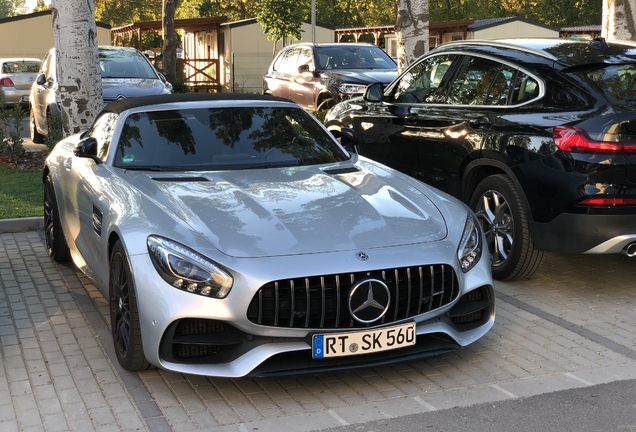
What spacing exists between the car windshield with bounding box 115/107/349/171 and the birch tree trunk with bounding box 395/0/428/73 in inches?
259

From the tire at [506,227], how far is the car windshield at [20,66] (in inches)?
901

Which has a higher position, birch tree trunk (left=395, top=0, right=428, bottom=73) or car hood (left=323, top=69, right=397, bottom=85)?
birch tree trunk (left=395, top=0, right=428, bottom=73)

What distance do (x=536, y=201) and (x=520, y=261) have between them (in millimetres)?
552

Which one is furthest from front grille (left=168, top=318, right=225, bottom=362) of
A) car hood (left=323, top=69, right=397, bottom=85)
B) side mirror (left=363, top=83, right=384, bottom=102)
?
car hood (left=323, top=69, right=397, bottom=85)

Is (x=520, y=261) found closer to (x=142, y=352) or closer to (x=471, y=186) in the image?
(x=471, y=186)

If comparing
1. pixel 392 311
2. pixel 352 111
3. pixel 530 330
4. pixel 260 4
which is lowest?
pixel 530 330

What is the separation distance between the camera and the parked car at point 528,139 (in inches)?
248

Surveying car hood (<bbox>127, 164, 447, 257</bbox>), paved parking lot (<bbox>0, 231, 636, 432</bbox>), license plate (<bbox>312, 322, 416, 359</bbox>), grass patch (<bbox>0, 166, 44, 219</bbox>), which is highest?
car hood (<bbox>127, 164, 447, 257</bbox>)

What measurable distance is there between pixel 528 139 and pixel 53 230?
4029 mm

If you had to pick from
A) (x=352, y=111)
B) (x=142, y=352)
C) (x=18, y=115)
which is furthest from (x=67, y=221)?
(x=18, y=115)

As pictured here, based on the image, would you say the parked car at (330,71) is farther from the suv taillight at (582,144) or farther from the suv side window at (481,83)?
the suv taillight at (582,144)

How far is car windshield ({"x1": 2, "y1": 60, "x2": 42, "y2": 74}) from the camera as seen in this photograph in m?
27.3

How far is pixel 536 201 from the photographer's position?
6.64 m

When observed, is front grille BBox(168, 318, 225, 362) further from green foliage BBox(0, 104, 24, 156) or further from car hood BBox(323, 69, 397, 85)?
car hood BBox(323, 69, 397, 85)
